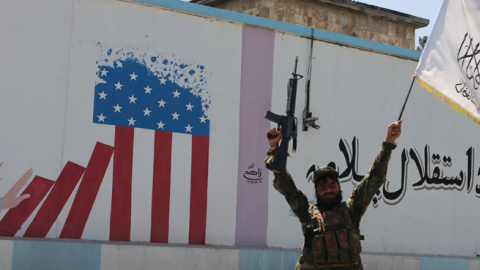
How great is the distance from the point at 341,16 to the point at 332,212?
56.9 feet

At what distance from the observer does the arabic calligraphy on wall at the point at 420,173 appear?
9.88m

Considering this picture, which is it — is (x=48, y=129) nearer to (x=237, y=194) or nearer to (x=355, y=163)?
(x=237, y=194)

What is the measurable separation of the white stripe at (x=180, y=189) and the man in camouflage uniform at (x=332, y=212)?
4079 millimetres

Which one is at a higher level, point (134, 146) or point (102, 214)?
point (134, 146)

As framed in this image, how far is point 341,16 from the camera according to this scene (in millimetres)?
20859

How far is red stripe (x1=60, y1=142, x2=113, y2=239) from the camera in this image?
7.81 meters

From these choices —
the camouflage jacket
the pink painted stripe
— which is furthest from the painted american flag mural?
Result: the camouflage jacket

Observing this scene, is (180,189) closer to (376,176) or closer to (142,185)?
(142,185)

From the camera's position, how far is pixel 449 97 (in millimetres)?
5102

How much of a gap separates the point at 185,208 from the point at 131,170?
102cm

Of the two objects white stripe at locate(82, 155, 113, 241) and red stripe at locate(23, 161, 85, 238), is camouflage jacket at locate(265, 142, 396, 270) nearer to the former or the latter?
white stripe at locate(82, 155, 113, 241)

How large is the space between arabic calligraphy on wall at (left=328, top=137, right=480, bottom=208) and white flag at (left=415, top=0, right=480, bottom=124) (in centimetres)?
466

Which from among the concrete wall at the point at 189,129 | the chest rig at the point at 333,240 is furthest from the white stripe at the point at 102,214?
the chest rig at the point at 333,240

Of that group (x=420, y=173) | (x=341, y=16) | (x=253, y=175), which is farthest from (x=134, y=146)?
(x=341, y=16)
